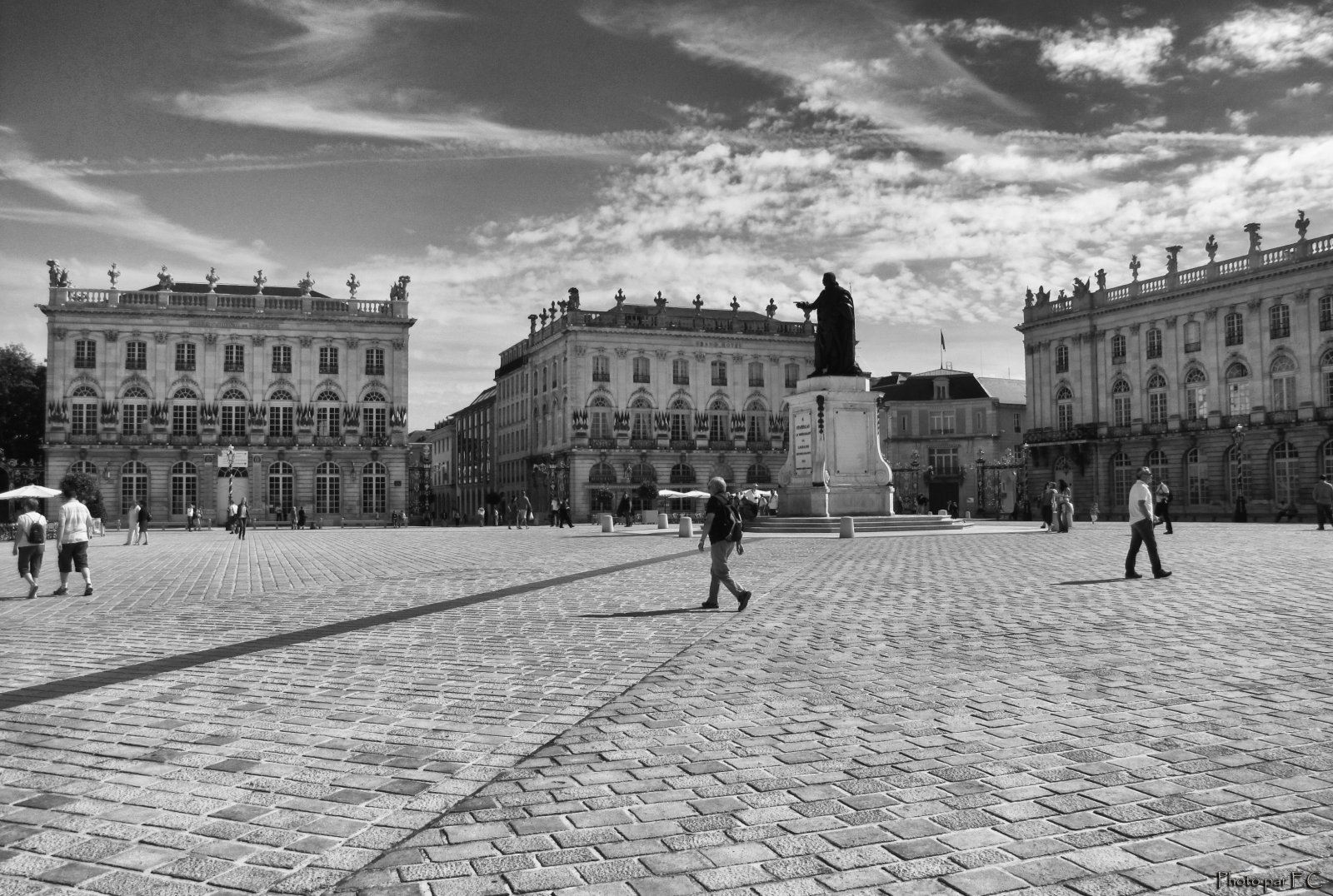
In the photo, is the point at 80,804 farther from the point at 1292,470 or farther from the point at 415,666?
the point at 1292,470

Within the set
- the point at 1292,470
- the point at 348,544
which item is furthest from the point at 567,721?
the point at 1292,470

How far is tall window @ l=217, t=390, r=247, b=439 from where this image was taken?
60.6 m

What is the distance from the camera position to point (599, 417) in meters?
69.2

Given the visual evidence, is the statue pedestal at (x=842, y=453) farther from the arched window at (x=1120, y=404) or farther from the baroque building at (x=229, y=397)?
the arched window at (x=1120, y=404)

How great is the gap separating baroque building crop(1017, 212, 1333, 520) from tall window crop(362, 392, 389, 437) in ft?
136

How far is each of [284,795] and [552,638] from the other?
4.71 meters

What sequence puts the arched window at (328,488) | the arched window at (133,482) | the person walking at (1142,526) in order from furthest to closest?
1. the arched window at (328,488)
2. the arched window at (133,482)
3. the person walking at (1142,526)

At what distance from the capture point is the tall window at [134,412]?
59375 mm

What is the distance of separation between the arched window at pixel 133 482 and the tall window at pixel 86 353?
613cm

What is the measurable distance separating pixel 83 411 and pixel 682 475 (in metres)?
A: 36.3

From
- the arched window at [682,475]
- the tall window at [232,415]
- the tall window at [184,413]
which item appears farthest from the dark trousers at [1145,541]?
the tall window at [184,413]

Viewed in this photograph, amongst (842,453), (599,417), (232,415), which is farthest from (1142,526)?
(232,415)

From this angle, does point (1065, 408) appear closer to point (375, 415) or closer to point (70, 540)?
point (375, 415)

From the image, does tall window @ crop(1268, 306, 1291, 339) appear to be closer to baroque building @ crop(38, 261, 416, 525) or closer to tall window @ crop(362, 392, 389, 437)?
baroque building @ crop(38, 261, 416, 525)
